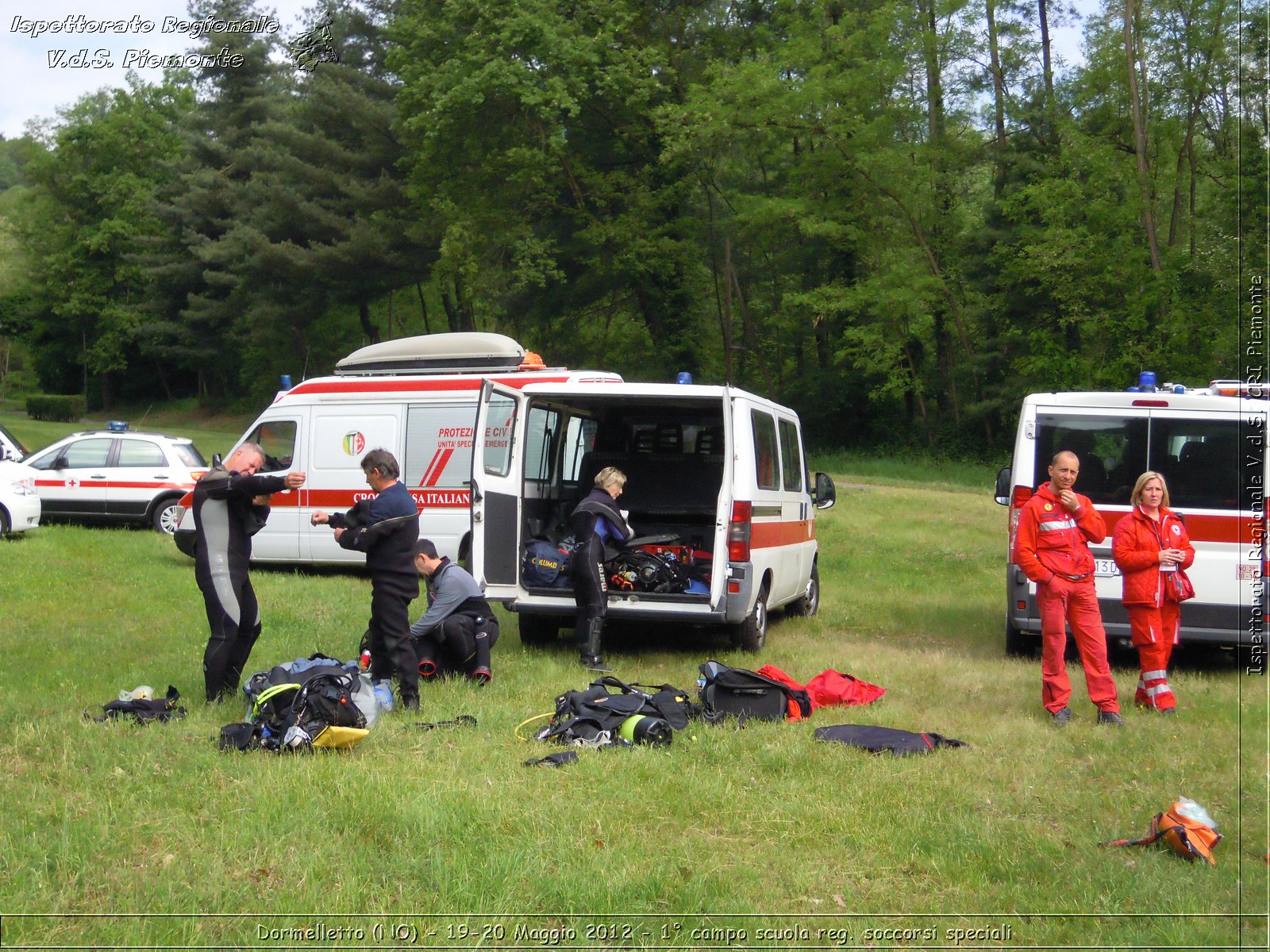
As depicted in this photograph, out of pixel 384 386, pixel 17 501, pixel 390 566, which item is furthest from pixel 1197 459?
pixel 17 501

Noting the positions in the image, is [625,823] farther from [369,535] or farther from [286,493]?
[286,493]

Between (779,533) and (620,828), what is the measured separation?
561 cm

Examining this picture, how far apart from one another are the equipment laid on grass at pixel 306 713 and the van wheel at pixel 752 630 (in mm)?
3723

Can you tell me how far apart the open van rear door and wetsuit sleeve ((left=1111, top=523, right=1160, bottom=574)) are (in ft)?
14.4

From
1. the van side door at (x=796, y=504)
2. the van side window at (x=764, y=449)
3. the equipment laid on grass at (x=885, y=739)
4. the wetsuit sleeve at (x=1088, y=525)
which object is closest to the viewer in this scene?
the equipment laid on grass at (x=885, y=739)

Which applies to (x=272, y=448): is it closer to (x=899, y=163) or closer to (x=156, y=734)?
(x=156, y=734)

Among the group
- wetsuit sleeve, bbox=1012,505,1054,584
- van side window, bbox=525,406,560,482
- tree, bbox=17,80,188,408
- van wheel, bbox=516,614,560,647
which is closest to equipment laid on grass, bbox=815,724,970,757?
wetsuit sleeve, bbox=1012,505,1054,584

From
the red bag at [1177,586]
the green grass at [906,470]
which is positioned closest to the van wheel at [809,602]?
the red bag at [1177,586]

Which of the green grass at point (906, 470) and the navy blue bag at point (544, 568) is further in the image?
the green grass at point (906, 470)

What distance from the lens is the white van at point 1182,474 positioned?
30.0ft

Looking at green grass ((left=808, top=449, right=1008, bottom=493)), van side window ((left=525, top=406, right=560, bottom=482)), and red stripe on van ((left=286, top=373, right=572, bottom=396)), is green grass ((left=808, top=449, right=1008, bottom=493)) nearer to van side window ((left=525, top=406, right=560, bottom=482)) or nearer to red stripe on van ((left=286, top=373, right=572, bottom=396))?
red stripe on van ((left=286, top=373, right=572, bottom=396))

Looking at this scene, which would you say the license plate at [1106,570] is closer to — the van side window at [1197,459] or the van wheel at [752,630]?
the van side window at [1197,459]

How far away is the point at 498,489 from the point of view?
930 centimetres

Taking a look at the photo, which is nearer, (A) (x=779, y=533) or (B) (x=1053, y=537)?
(B) (x=1053, y=537)
